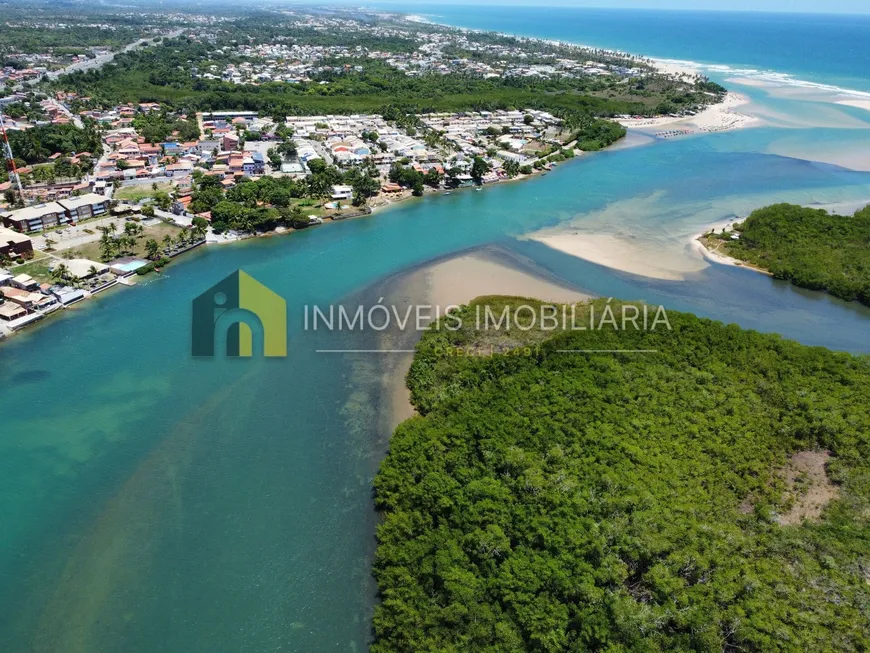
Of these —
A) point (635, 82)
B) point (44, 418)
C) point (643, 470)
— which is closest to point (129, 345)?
point (44, 418)

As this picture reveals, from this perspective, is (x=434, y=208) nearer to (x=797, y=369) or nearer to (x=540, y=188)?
(x=540, y=188)

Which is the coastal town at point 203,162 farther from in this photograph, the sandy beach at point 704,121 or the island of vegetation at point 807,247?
the island of vegetation at point 807,247

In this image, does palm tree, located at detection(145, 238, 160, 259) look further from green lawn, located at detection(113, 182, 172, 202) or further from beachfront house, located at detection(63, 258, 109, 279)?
green lawn, located at detection(113, 182, 172, 202)

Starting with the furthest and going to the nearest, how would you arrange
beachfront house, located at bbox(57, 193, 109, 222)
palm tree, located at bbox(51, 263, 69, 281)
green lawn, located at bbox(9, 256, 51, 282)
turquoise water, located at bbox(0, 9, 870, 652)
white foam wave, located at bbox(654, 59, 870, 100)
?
1. white foam wave, located at bbox(654, 59, 870, 100)
2. beachfront house, located at bbox(57, 193, 109, 222)
3. green lawn, located at bbox(9, 256, 51, 282)
4. palm tree, located at bbox(51, 263, 69, 281)
5. turquoise water, located at bbox(0, 9, 870, 652)

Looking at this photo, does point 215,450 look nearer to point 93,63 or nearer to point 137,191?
point 137,191

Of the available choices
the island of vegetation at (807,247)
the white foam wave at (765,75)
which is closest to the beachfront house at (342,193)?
the island of vegetation at (807,247)

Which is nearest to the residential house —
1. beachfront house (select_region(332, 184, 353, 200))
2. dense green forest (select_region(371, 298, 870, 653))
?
beachfront house (select_region(332, 184, 353, 200))
